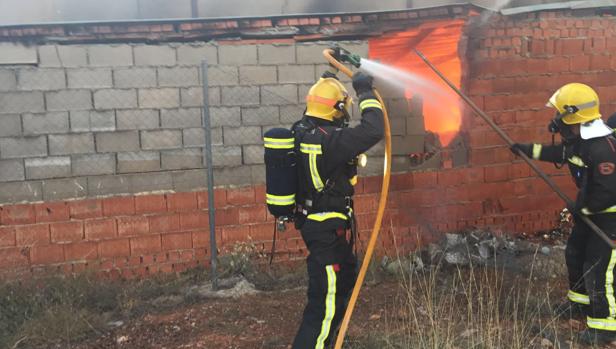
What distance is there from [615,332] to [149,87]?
15.3 feet

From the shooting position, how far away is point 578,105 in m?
4.00

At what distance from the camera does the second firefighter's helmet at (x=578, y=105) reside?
4.00m

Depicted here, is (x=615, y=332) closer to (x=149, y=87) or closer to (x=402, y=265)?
(x=402, y=265)

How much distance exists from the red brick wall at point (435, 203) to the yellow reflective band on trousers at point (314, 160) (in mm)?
2159

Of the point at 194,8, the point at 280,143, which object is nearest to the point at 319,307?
the point at 280,143

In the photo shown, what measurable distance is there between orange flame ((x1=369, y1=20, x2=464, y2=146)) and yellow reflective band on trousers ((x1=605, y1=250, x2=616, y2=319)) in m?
2.52

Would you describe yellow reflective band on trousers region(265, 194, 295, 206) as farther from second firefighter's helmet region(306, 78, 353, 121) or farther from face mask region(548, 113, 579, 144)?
face mask region(548, 113, 579, 144)

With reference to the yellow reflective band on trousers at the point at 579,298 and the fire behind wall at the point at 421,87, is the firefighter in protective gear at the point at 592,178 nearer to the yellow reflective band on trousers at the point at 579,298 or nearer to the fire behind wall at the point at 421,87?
the yellow reflective band on trousers at the point at 579,298

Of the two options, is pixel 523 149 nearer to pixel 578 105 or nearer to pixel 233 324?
pixel 578 105

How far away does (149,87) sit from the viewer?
5.23 meters

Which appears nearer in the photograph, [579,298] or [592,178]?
[592,178]

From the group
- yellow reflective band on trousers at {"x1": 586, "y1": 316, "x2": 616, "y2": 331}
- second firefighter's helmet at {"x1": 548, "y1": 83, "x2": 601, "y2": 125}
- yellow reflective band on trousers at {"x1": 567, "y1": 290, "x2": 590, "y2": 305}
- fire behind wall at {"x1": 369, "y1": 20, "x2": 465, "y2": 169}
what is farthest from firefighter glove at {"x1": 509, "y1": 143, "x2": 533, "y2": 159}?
fire behind wall at {"x1": 369, "y1": 20, "x2": 465, "y2": 169}

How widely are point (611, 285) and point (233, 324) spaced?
3044 millimetres

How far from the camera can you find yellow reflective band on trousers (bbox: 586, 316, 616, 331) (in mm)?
3924
